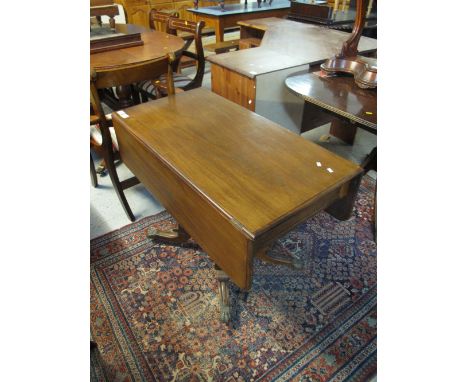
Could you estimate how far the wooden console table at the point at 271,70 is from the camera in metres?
1.86

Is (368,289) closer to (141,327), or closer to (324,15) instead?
(141,327)

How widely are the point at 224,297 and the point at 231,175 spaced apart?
0.60 meters

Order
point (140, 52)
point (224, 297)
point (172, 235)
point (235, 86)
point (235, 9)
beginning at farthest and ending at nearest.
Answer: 1. point (235, 9)
2. point (140, 52)
3. point (235, 86)
4. point (172, 235)
5. point (224, 297)

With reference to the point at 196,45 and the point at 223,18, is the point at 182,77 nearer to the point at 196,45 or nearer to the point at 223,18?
the point at 196,45

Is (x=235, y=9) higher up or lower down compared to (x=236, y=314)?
higher up

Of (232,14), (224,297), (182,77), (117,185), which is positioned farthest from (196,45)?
(224,297)

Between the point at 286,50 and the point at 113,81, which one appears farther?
the point at 286,50

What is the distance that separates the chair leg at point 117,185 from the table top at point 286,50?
91 cm

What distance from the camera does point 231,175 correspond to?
102 centimetres

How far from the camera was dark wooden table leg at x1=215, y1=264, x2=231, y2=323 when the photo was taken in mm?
1311

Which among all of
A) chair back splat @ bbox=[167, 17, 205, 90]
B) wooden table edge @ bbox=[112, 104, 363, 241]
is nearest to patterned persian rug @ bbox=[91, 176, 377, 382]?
wooden table edge @ bbox=[112, 104, 363, 241]

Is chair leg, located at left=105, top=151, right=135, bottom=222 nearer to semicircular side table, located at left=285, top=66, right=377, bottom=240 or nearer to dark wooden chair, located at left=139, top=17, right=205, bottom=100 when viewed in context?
dark wooden chair, located at left=139, top=17, right=205, bottom=100

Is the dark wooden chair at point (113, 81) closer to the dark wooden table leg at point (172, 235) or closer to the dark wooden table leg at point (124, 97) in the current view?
the dark wooden table leg at point (172, 235)
